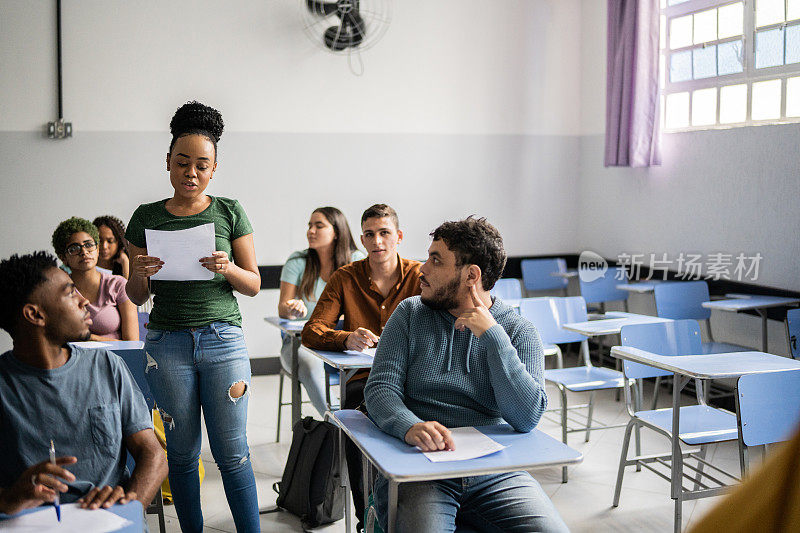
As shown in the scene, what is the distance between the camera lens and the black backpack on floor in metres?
2.94

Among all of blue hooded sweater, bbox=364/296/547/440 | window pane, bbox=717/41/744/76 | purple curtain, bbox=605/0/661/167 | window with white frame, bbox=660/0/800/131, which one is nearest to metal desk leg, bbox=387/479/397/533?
blue hooded sweater, bbox=364/296/547/440

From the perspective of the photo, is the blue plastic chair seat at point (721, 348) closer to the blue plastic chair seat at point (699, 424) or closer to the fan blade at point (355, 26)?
Answer: the blue plastic chair seat at point (699, 424)

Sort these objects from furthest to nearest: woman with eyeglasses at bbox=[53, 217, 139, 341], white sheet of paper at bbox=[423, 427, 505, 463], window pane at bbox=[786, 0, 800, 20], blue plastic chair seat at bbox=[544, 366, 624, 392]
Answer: window pane at bbox=[786, 0, 800, 20] < blue plastic chair seat at bbox=[544, 366, 624, 392] < woman with eyeglasses at bbox=[53, 217, 139, 341] < white sheet of paper at bbox=[423, 427, 505, 463]

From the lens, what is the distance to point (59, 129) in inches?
207

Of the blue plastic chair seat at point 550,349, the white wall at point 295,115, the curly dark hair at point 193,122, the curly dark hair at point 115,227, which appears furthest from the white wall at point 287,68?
the curly dark hair at point 193,122

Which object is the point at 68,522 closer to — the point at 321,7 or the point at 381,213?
the point at 381,213

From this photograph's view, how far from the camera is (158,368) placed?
2.28 metres

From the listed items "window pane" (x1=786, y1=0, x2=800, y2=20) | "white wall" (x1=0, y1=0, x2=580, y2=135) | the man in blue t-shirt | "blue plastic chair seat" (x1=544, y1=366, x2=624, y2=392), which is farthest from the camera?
"white wall" (x1=0, y1=0, x2=580, y2=135)

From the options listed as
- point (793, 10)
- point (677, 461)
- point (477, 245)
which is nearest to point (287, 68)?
point (793, 10)

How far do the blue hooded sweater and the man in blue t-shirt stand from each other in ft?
2.30

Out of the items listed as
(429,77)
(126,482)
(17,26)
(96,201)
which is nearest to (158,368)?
(126,482)

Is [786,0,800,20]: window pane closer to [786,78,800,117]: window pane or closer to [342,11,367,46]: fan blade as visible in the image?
[786,78,800,117]: window pane

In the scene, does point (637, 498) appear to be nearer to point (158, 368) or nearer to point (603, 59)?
point (158, 368)

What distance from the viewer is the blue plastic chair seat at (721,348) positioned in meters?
4.41
